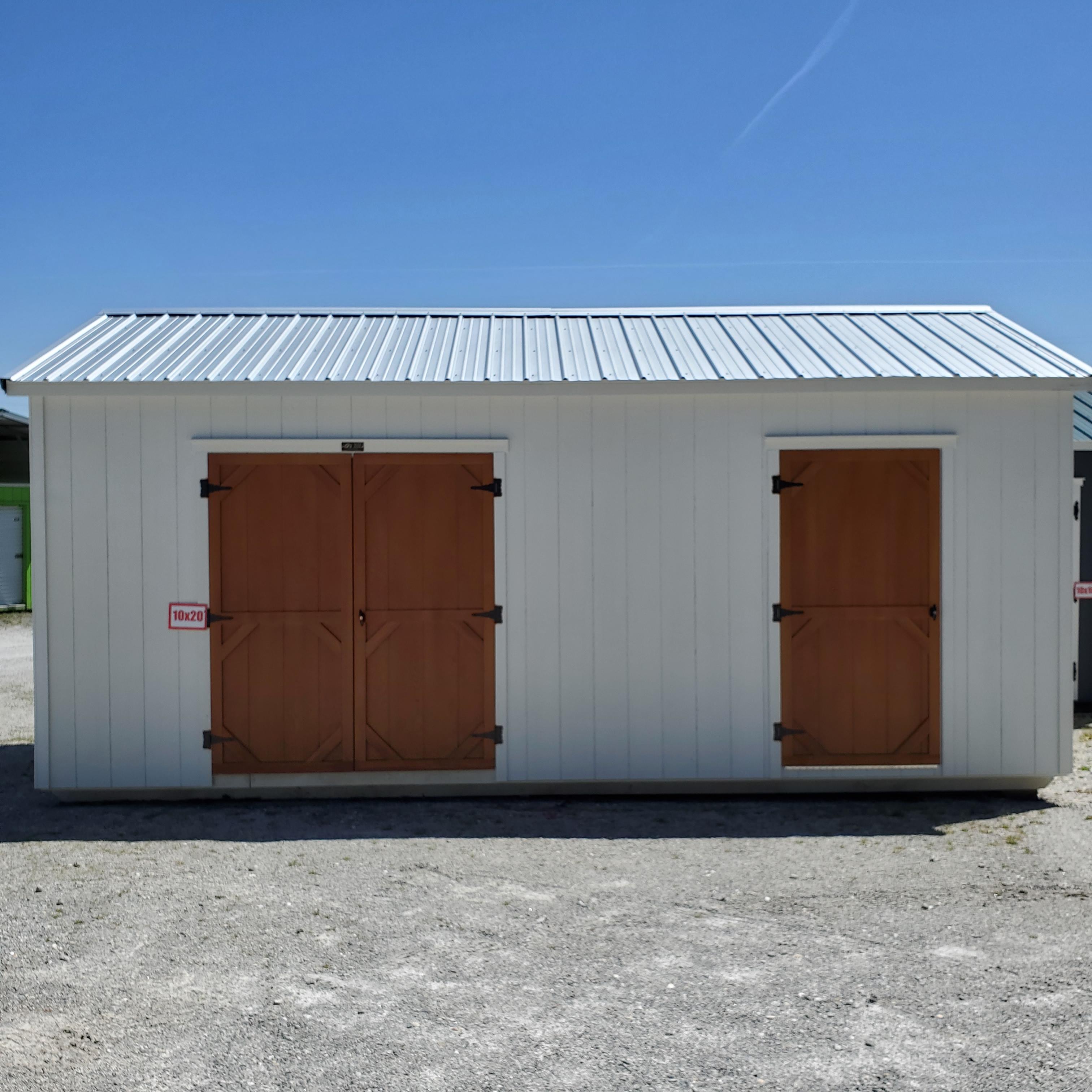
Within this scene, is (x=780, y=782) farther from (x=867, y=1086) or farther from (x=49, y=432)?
(x=49, y=432)

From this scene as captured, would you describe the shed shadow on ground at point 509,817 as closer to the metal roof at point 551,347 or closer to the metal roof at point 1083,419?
the metal roof at point 551,347

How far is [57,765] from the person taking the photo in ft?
21.9

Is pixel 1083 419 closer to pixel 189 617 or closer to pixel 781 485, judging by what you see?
pixel 781 485

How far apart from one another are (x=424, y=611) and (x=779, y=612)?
2.21 metres

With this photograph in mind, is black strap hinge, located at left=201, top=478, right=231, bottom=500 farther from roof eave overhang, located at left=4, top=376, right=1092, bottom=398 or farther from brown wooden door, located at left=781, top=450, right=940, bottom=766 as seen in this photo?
brown wooden door, located at left=781, top=450, right=940, bottom=766

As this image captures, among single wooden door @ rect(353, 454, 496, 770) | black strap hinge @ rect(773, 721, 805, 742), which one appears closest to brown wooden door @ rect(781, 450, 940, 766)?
black strap hinge @ rect(773, 721, 805, 742)

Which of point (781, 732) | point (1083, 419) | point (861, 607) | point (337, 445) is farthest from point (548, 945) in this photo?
point (1083, 419)

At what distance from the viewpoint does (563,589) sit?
22.0 feet

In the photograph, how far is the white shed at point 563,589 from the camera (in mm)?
6645

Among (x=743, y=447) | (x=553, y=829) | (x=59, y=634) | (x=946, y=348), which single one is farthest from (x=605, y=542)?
(x=59, y=634)

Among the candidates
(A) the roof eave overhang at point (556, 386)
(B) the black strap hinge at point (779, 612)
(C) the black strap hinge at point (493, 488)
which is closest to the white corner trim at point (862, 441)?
(A) the roof eave overhang at point (556, 386)

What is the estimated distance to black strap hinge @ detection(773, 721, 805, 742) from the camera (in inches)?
265

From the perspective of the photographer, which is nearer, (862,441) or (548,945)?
(548,945)

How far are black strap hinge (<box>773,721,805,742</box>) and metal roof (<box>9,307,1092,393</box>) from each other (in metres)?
2.13
